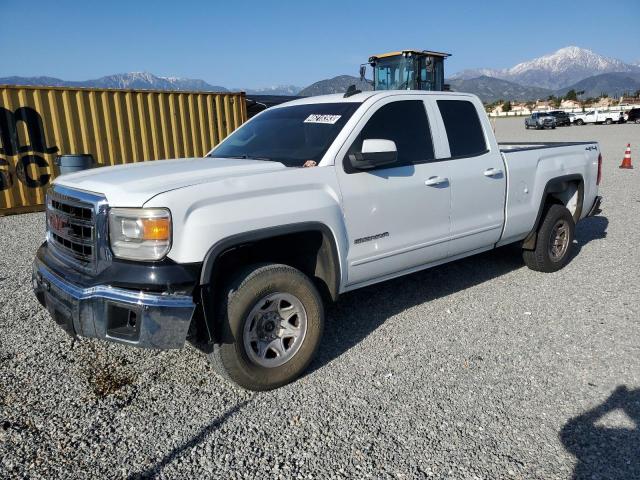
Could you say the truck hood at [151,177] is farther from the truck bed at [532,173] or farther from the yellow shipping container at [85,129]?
the yellow shipping container at [85,129]

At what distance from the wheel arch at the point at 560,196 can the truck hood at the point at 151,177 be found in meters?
3.21

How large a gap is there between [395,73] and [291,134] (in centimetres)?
1474

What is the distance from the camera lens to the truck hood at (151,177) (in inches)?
110

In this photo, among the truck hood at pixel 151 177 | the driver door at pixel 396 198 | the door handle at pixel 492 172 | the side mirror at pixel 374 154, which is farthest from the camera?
the door handle at pixel 492 172

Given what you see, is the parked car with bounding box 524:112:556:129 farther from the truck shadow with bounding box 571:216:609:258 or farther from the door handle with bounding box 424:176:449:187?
the door handle with bounding box 424:176:449:187

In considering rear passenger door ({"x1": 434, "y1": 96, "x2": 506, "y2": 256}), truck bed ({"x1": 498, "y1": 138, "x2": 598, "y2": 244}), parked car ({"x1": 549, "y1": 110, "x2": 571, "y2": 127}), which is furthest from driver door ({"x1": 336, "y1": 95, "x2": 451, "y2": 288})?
parked car ({"x1": 549, "y1": 110, "x2": 571, "y2": 127})

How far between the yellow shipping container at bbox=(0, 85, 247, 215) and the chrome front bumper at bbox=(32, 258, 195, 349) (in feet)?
25.9

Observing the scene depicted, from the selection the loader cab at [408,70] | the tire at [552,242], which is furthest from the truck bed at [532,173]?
the loader cab at [408,70]

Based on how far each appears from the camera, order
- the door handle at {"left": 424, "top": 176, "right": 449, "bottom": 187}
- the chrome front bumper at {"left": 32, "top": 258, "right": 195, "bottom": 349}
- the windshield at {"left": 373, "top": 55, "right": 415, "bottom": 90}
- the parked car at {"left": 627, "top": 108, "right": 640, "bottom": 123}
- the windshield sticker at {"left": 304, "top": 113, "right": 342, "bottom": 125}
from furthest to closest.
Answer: the parked car at {"left": 627, "top": 108, "right": 640, "bottom": 123} → the windshield at {"left": 373, "top": 55, "right": 415, "bottom": 90} → the door handle at {"left": 424, "top": 176, "right": 449, "bottom": 187} → the windshield sticker at {"left": 304, "top": 113, "right": 342, "bottom": 125} → the chrome front bumper at {"left": 32, "top": 258, "right": 195, "bottom": 349}

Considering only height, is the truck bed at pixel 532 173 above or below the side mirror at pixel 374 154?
below

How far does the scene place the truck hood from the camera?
9.19 feet

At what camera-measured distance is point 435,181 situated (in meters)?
4.01

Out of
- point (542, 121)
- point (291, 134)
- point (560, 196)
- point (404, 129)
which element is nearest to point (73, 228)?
point (291, 134)

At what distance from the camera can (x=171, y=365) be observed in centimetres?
356
